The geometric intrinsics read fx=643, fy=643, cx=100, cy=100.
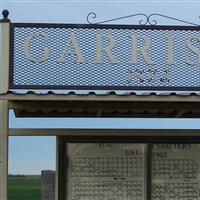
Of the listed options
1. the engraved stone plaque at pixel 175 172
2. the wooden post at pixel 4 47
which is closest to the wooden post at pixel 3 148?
the wooden post at pixel 4 47

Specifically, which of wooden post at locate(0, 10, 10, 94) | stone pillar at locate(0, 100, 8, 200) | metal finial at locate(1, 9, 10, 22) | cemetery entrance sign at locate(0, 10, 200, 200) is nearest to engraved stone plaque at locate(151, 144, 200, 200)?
cemetery entrance sign at locate(0, 10, 200, 200)

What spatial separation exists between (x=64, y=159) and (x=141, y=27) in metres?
2.09

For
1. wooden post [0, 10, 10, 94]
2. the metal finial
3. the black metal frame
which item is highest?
the metal finial

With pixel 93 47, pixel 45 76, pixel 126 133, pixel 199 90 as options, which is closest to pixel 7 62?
pixel 45 76

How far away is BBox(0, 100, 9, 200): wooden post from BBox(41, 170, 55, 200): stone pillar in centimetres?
81

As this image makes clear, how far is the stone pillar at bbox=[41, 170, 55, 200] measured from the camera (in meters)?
8.98

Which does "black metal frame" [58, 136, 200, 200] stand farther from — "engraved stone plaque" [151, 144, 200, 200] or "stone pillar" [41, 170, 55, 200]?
"stone pillar" [41, 170, 55, 200]

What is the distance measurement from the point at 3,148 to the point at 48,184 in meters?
1.04

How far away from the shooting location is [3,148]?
8344mm

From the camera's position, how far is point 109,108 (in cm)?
866

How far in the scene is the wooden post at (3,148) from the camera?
27.1 feet

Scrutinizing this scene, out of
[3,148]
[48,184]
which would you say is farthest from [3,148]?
[48,184]

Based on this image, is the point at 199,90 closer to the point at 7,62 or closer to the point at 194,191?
the point at 194,191

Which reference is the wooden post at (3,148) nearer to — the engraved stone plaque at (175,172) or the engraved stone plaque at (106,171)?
the engraved stone plaque at (106,171)
